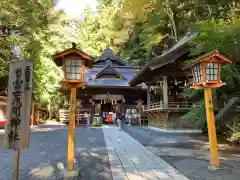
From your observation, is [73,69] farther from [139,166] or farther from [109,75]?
[109,75]

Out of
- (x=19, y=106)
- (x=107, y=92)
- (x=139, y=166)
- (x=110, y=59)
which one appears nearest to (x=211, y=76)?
(x=139, y=166)

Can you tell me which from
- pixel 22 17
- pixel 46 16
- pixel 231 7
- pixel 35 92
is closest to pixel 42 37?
pixel 46 16

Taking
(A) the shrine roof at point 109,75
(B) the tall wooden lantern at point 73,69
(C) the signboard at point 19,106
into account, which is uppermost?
(A) the shrine roof at point 109,75

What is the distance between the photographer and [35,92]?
16156 millimetres

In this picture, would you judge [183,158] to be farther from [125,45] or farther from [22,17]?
[125,45]

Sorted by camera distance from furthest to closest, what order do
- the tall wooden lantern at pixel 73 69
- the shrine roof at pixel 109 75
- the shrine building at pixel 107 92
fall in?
the shrine roof at pixel 109 75 < the shrine building at pixel 107 92 < the tall wooden lantern at pixel 73 69

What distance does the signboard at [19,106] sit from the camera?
3766 millimetres

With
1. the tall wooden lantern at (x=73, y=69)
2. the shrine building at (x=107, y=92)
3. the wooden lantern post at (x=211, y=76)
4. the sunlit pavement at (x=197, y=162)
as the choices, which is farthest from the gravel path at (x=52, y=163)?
the shrine building at (x=107, y=92)

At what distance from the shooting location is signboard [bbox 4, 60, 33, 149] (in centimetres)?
377

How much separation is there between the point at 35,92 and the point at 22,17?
648 cm

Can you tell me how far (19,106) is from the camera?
389 centimetres

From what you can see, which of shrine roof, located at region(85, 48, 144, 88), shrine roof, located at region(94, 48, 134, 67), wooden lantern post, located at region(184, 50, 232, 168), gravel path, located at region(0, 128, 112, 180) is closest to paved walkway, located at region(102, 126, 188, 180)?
gravel path, located at region(0, 128, 112, 180)

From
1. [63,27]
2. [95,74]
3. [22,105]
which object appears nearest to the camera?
[22,105]

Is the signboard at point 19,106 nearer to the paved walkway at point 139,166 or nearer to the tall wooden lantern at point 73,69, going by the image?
the tall wooden lantern at point 73,69
